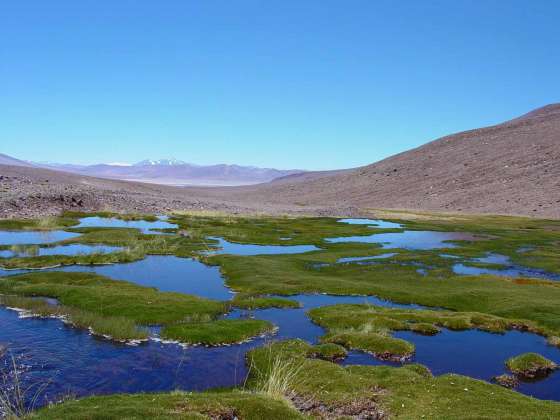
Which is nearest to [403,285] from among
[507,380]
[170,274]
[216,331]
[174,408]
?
[507,380]

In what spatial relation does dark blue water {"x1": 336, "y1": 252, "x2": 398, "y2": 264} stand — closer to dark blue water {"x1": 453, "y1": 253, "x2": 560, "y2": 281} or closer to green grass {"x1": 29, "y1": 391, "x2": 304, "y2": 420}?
dark blue water {"x1": 453, "y1": 253, "x2": 560, "y2": 281}

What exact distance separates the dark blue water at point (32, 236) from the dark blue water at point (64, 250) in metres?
4.04

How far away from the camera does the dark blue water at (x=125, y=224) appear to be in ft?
216

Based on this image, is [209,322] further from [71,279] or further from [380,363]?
[71,279]

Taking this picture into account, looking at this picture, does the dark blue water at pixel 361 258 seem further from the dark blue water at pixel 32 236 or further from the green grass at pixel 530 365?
the dark blue water at pixel 32 236

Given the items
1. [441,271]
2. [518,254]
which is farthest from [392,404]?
[518,254]

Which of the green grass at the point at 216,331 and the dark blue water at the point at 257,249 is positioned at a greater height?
the dark blue water at the point at 257,249

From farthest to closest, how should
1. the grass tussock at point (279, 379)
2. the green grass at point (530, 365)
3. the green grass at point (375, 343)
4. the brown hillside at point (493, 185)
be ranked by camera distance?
the brown hillside at point (493, 185) → the green grass at point (375, 343) → the green grass at point (530, 365) → the grass tussock at point (279, 379)

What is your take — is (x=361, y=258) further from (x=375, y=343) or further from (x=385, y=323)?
(x=375, y=343)

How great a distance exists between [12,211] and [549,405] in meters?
72.0

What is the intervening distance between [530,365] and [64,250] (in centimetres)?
4114

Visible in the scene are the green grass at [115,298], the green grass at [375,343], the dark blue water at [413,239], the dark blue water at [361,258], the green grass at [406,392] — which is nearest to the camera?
the green grass at [406,392]

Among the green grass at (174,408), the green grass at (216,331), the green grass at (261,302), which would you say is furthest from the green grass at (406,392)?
the green grass at (261,302)

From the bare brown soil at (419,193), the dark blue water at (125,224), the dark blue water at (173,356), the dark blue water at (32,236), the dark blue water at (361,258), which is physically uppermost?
the bare brown soil at (419,193)
